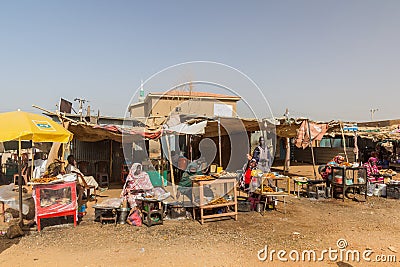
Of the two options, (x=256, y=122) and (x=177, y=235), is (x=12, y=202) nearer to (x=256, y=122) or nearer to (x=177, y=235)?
(x=177, y=235)

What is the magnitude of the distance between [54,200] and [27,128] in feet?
4.58

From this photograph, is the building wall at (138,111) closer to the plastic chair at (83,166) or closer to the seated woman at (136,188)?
the plastic chair at (83,166)

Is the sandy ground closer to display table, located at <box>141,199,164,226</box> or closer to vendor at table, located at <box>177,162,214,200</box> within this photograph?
display table, located at <box>141,199,164,226</box>

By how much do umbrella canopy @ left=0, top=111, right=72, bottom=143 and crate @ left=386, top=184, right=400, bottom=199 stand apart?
324 inches

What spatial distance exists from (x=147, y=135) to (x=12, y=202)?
3.69m

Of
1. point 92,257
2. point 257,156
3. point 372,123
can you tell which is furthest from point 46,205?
point 372,123

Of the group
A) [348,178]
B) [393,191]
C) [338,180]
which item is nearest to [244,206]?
[338,180]

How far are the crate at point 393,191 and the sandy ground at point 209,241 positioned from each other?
183cm

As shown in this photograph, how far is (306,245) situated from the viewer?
4594 millimetres

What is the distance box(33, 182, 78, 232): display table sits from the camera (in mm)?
5230

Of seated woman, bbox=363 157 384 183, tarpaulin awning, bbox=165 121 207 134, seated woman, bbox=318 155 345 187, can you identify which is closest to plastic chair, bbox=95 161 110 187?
tarpaulin awning, bbox=165 121 207 134

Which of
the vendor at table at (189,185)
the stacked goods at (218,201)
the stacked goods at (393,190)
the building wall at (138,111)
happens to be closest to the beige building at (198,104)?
the vendor at table at (189,185)

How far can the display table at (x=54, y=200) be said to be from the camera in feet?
17.2

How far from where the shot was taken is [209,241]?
481 cm
